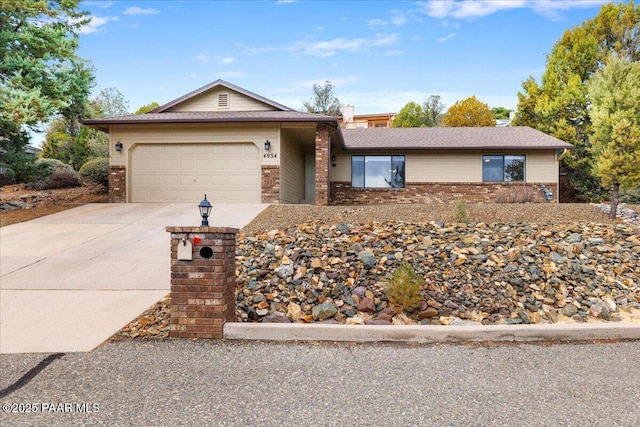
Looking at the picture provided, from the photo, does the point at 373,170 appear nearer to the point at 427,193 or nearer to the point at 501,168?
the point at 427,193

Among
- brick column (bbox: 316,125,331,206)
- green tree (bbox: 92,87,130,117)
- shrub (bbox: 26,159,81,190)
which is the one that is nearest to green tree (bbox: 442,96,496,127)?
brick column (bbox: 316,125,331,206)

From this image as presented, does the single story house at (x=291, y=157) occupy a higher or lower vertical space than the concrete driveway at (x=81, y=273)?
higher

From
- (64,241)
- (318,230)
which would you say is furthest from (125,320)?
(64,241)

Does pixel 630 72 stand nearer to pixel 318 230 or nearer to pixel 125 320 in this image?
pixel 318 230

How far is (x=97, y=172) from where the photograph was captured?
18109mm

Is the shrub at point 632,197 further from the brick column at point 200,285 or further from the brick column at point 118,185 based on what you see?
the brick column at point 118,185

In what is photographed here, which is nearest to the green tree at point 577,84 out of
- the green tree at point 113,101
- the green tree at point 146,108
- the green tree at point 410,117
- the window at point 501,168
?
the window at point 501,168

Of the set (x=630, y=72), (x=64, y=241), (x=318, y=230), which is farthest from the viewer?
(x=630, y=72)

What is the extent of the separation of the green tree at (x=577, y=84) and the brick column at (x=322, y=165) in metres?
13.4

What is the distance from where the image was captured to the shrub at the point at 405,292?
16.9 ft

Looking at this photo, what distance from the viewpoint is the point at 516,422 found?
2.82 metres

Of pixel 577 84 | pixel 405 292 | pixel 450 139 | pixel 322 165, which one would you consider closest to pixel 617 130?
pixel 322 165

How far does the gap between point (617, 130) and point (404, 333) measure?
969cm

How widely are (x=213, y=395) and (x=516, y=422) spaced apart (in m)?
2.07
